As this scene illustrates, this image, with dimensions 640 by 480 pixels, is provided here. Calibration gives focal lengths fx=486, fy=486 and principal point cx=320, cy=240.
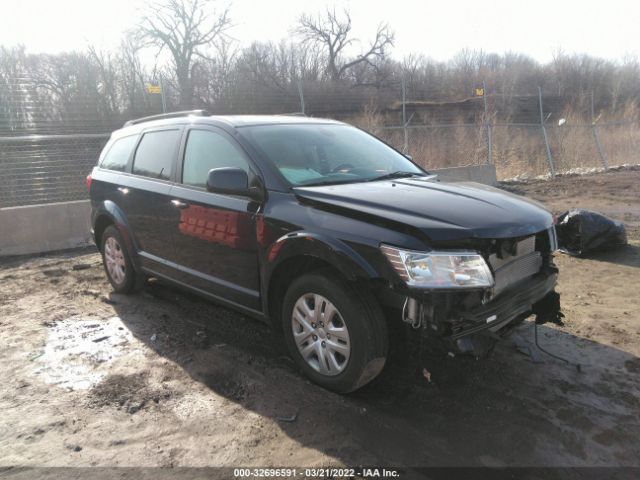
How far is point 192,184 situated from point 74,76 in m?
9.03

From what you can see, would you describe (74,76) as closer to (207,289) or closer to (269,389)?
(207,289)

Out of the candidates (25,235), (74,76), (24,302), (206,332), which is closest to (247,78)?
(74,76)

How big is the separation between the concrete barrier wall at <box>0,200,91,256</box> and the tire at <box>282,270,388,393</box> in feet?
19.8

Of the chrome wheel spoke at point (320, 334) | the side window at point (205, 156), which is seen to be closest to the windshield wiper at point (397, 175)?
the side window at point (205, 156)

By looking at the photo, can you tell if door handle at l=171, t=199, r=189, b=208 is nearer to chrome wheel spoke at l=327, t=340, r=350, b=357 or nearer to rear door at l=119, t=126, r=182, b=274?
rear door at l=119, t=126, r=182, b=274

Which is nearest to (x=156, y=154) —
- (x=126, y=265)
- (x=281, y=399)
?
(x=126, y=265)

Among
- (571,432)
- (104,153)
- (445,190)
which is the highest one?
(104,153)

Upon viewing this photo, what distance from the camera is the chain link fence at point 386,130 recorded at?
8.84 metres

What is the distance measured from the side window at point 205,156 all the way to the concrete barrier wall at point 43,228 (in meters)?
4.78

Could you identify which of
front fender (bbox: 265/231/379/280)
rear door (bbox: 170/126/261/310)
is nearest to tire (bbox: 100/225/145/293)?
rear door (bbox: 170/126/261/310)

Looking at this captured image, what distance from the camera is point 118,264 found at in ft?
17.6

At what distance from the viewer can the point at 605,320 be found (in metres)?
4.30

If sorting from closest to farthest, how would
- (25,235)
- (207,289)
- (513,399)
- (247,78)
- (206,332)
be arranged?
1. (513,399)
2. (207,289)
3. (206,332)
4. (25,235)
5. (247,78)

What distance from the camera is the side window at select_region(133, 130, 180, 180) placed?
4421 millimetres
